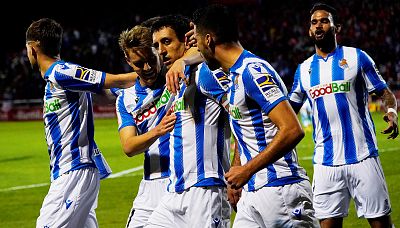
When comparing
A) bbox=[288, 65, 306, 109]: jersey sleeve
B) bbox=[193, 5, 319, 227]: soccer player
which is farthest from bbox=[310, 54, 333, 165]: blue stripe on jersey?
bbox=[193, 5, 319, 227]: soccer player

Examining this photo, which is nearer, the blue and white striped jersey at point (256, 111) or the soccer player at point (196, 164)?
the blue and white striped jersey at point (256, 111)

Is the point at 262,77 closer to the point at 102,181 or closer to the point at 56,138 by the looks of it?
the point at 56,138

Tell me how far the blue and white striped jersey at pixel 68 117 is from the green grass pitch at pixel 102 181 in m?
3.82

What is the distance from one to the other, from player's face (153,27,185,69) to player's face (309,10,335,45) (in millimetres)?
2183

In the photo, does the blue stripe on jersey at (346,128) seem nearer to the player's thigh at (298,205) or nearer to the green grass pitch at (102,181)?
the player's thigh at (298,205)

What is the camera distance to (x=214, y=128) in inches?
223

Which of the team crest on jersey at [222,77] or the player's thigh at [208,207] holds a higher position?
the team crest on jersey at [222,77]

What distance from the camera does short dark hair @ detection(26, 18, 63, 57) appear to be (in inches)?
269

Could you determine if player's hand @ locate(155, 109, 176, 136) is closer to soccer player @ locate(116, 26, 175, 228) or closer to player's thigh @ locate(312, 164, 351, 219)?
soccer player @ locate(116, 26, 175, 228)

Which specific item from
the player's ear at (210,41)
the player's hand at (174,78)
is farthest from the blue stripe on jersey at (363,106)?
the player's ear at (210,41)

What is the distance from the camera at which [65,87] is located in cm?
675

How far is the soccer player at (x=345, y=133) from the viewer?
739cm

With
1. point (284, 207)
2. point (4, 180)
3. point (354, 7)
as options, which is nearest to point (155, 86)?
point (284, 207)

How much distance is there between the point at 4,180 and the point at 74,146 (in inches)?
375
